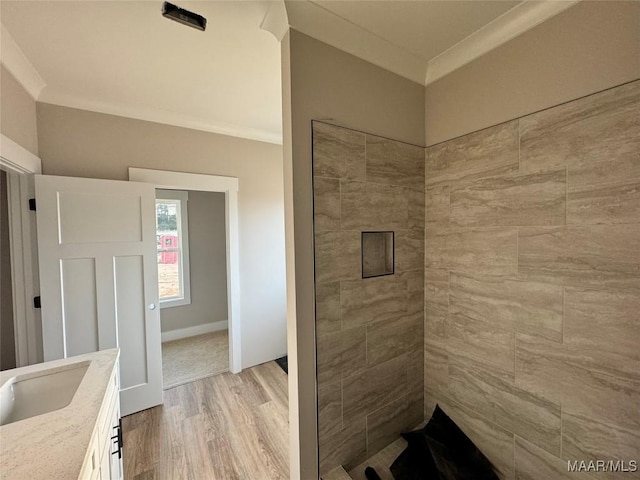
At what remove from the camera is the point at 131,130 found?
2283 mm

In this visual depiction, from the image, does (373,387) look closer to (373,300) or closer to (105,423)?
(373,300)

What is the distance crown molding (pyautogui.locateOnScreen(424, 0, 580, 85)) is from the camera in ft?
3.85

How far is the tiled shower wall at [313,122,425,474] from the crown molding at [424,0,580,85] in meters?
0.50

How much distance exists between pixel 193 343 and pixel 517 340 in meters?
3.99

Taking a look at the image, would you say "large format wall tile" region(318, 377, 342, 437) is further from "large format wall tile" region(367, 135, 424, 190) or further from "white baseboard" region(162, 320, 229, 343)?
"white baseboard" region(162, 320, 229, 343)

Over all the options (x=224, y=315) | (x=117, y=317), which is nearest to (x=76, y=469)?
(x=117, y=317)

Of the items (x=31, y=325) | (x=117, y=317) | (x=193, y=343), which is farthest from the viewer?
(x=193, y=343)

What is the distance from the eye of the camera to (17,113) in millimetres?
1661

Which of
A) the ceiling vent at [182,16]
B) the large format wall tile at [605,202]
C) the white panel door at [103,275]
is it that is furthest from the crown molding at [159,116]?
the large format wall tile at [605,202]

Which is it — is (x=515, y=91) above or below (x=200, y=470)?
above

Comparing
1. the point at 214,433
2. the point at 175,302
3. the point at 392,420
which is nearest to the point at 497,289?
the point at 392,420

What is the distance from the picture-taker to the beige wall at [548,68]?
1.01 meters

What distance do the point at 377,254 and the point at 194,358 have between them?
9.91 ft

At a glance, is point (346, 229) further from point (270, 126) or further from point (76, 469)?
point (270, 126)
